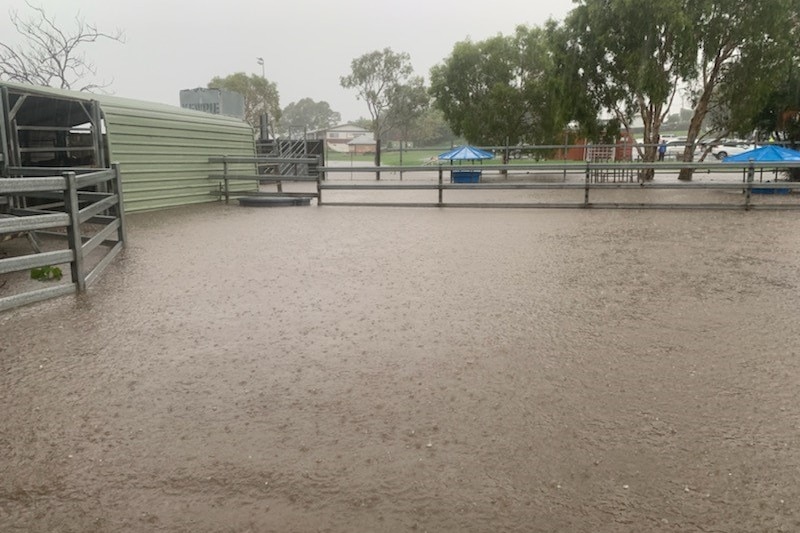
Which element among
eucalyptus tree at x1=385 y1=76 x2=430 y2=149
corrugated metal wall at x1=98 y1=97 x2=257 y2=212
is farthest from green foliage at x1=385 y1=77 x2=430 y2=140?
corrugated metal wall at x1=98 y1=97 x2=257 y2=212

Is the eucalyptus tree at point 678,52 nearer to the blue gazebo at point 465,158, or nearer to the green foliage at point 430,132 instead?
the blue gazebo at point 465,158

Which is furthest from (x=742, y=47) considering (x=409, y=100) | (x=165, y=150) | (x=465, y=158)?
(x=409, y=100)

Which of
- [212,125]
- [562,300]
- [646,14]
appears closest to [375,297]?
[562,300]

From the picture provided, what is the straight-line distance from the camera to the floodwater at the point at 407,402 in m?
2.60

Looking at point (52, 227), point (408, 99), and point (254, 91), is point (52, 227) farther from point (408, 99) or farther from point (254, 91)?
point (254, 91)

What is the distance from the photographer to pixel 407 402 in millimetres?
3574

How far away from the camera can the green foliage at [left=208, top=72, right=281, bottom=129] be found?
5941cm

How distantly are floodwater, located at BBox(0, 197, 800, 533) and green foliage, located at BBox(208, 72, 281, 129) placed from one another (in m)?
55.9

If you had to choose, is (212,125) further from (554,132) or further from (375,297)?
(554,132)

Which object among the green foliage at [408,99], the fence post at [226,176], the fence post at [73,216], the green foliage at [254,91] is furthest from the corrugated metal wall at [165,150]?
the green foliage at [254,91]

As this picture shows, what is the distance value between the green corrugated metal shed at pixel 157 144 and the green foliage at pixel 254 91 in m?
43.5

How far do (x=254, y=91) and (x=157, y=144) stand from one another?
48528 mm

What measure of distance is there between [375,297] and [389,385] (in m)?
2.18

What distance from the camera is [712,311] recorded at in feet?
17.7
